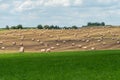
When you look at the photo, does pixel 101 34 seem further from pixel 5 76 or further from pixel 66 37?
pixel 5 76

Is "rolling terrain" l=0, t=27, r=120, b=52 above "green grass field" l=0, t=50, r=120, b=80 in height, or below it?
below

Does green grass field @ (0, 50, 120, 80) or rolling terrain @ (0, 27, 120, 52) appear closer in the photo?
green grass field @ (0, 50, 120, 80)

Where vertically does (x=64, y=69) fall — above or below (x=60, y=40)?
above

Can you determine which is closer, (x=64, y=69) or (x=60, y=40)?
(x=64, y=69)

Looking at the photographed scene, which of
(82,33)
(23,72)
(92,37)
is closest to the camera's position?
(23,72)

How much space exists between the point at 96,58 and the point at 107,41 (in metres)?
23.3

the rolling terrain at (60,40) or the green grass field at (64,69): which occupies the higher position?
the green grass field at (64,69)

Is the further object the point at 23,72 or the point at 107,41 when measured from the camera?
the point at 107,41

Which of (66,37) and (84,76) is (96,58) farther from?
(66,37)

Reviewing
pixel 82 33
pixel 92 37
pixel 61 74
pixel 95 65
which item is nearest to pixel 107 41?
pixel 92 37

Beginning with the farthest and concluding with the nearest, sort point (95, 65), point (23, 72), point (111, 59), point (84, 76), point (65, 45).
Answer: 1. point (65, 45)
2. point (111, 59)
3. point (95, 65)
4. point (23, 72)
5. point (84, 76)

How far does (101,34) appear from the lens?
192 ft

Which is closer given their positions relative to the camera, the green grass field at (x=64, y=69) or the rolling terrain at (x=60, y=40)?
the green grass field at (x=64, y=69)

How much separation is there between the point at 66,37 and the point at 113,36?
5.84m
